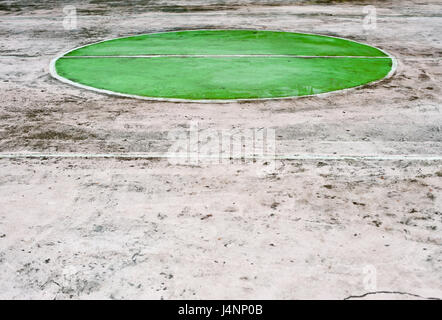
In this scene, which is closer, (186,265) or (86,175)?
(186,265)

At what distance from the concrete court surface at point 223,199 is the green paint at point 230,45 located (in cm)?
234

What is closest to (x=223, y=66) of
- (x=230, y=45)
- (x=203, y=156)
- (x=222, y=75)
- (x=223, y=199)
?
(x=222, y=75)

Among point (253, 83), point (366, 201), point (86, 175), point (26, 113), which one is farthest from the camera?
point (253, 83)

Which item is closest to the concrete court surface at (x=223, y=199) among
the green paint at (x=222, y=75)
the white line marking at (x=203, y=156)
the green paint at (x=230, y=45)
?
the white line marking at (x=203, y=156)

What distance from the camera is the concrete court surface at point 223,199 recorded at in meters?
4.23

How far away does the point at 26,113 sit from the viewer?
829cm

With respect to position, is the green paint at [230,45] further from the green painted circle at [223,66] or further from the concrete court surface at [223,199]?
the concrete court surface at [223,199]

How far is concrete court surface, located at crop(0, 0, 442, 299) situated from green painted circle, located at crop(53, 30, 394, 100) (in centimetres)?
55

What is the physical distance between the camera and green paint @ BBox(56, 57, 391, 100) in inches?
361

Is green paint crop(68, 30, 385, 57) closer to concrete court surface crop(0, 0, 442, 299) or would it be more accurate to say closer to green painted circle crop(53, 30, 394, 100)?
green painted circle crop(53, 30, 394, 100)

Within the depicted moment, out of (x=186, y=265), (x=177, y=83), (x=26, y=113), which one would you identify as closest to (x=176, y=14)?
(x=177, y=83)

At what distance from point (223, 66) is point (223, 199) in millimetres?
5656

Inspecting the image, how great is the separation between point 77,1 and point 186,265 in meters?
19.8
